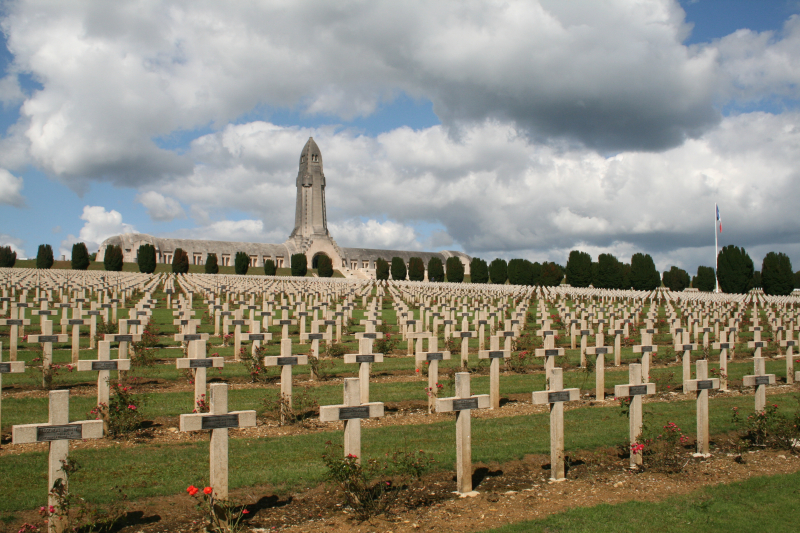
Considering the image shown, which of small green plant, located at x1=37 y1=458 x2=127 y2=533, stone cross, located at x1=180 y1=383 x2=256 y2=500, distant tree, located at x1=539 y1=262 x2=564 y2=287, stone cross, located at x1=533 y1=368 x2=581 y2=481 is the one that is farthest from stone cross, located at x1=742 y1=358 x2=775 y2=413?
distant tree, located at x1=539 y1=262 x2=564 y2=287

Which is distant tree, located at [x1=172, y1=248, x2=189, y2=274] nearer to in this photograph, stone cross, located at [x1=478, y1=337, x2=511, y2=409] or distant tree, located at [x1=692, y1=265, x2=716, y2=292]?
distant tree, located at [x1=692, y1=265, x2=716, y2=292]

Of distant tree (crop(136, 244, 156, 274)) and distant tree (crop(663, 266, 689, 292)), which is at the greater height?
distant tree (crop(136, 244, 156, 274))

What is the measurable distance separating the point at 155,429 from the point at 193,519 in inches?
119

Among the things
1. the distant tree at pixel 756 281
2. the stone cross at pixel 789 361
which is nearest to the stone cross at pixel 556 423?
the stone cross at pixel 789 361

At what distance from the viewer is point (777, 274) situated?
4406 cm

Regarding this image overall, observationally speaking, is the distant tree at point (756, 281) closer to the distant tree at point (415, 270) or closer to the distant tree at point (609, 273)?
the distant tree at point (609, 273)

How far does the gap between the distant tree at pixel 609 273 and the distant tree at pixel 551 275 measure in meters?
4.41

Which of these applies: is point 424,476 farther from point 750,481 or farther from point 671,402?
point 671,402

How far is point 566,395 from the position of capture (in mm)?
5477

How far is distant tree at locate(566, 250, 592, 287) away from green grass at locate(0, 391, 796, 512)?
43653 millimetres

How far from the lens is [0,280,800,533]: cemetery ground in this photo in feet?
14.6

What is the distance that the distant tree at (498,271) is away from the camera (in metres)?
57.2

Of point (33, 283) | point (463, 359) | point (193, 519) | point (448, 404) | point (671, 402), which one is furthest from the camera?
point (33, 283)

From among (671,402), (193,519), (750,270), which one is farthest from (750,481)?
(750,270)
